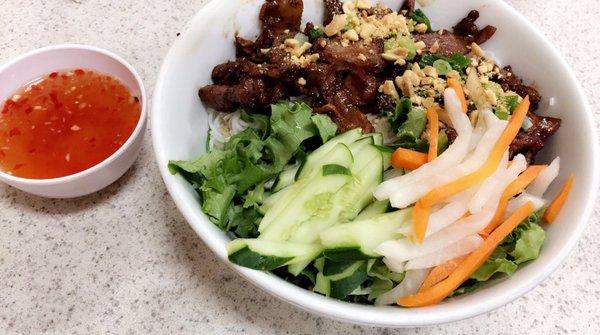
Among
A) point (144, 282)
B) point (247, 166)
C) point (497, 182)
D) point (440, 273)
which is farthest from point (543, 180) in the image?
point (144, 282)

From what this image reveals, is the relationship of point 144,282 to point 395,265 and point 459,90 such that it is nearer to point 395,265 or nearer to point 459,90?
point 395,265

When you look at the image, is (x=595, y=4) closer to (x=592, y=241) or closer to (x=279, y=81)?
(x=592, y=241)

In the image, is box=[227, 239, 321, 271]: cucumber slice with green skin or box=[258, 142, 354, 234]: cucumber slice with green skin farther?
box=[258, 142, 354, 234]: cucumber slice with green skin

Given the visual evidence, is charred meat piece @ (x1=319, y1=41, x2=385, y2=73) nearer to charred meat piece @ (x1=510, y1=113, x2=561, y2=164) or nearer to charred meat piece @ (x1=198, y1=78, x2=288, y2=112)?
charred meat piece @ (x1=198, y1=78, x2=288, y2=112)

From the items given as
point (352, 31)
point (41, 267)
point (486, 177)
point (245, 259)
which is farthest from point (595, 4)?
point (41, 267)

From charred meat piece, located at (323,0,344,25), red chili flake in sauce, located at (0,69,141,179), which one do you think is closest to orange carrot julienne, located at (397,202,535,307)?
charred meat piece, located at (323,0,344,25)

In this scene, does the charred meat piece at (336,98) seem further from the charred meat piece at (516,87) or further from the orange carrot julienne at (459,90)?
the charred meat piece at (516,87)

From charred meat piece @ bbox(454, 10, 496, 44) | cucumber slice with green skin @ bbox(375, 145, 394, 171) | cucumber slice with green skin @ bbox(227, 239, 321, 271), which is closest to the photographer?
cucumber slice with green skin @ bbox(227, 239, 321, 271)
